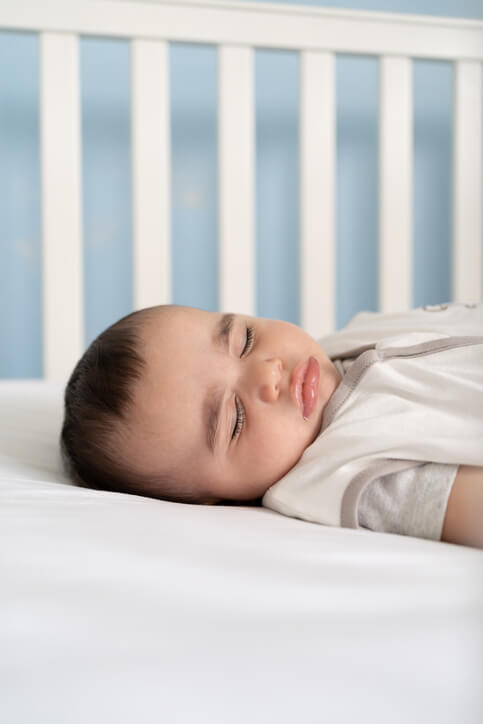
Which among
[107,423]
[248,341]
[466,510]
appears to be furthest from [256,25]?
[466,510]

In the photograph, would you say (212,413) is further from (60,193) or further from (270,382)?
(60,193)

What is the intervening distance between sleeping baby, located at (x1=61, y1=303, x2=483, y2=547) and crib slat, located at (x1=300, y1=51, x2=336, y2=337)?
59 cm

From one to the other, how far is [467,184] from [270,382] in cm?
90

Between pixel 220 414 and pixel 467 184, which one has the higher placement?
pixel 467 184

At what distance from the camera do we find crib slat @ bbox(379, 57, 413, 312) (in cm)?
126

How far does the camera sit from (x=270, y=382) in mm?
600

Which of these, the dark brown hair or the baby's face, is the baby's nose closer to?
the baby's face

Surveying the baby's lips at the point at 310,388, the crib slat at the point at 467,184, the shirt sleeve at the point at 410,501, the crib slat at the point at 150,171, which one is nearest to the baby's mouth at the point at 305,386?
the baby's lips at the point at 310,388

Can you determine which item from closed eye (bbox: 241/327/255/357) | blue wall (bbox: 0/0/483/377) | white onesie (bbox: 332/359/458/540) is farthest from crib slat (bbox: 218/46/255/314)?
white onesie (bbox: 332/359/458/540)

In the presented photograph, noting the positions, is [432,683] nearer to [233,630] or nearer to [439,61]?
[233,630]

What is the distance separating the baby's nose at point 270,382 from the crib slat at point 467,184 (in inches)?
31.3

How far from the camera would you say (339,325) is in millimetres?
1519

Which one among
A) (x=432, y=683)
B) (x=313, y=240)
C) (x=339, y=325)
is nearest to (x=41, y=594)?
(x=432, y=683)

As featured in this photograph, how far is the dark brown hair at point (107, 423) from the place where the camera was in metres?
0.59
